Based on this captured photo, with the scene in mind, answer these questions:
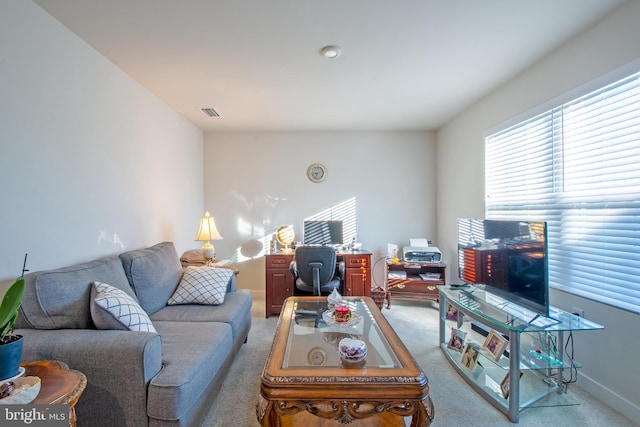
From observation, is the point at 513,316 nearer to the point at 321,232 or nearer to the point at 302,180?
the point at 321,232

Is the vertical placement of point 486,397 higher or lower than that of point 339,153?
lower

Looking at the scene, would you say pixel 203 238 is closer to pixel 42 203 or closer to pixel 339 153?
pixel 42 203

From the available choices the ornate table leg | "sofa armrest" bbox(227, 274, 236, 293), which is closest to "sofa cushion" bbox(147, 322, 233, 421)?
"sofa armrest" bbox(227, 274, 236, 293)

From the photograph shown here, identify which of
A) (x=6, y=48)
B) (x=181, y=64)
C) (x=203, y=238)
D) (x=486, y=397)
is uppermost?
(x=181, y=64)

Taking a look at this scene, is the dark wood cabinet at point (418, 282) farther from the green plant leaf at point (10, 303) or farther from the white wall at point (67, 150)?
the green plant leaf at point (10, 303)

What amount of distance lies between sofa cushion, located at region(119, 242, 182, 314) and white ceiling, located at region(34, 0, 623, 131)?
1569 mm

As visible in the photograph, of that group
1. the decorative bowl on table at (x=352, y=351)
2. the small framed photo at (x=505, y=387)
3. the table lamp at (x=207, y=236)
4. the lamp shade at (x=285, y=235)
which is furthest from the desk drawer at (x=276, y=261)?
the small framed photo at (x=505, y=387)

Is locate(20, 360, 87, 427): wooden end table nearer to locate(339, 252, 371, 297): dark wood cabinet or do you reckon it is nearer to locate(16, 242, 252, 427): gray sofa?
locate(16, 242, 252, 427): gray sofa

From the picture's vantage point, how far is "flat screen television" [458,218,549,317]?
180cm

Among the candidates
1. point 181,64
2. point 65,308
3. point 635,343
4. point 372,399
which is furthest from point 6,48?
point 635,343

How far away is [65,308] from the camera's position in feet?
4.99

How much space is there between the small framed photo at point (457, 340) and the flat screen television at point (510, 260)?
445mm

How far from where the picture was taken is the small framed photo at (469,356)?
2.14m

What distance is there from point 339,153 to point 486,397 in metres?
3.26
